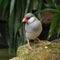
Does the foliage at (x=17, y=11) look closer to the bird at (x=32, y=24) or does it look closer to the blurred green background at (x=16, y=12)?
the blurred green background at (x=16, y=12)

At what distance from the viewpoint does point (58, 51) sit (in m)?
3.66

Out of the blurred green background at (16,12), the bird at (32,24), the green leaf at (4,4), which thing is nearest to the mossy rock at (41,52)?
the bird at (32,24)

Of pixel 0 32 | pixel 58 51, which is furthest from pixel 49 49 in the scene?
pixel 0 32

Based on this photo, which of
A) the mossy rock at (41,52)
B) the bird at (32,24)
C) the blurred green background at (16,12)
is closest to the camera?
the mossy rock at (41,52)

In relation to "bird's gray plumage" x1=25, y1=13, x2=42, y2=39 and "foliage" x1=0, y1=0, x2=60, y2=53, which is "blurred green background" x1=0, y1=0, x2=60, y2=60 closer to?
"foliage" x1=0, y1=0, x2=60, y2=53

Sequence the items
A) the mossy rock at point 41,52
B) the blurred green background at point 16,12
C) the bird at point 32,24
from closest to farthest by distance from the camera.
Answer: the mossy rock at point 41,52
the bird at point 32,24
the blurred green background at point 16,12

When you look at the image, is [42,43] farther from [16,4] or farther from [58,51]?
[16,4]

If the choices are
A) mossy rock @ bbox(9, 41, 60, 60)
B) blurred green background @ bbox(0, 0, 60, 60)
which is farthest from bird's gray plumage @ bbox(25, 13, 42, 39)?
blurred green background @ bbox(0, 0, 60, 60)

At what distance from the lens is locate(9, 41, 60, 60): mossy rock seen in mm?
3539

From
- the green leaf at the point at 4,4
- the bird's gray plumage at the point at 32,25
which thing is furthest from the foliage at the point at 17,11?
the bird's gray plumage at the point at 32,25

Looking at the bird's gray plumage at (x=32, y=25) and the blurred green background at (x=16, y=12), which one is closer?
the bird's gray plumage at (x=32, y=25)

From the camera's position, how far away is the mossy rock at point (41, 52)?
354 cm

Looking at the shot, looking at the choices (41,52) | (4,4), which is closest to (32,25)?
(41,52)

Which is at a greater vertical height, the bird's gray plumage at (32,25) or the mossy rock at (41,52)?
the bird's gray plumage at (32,25)
